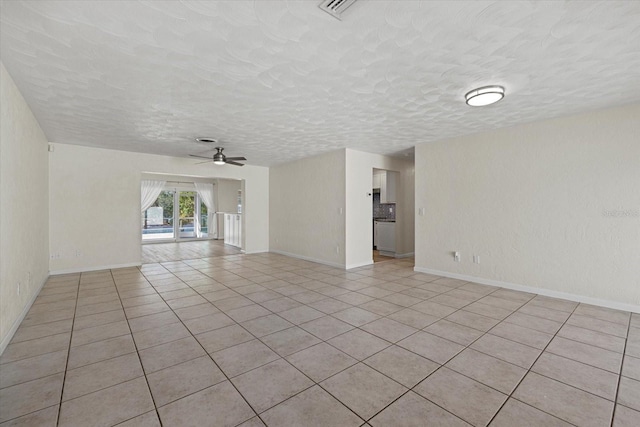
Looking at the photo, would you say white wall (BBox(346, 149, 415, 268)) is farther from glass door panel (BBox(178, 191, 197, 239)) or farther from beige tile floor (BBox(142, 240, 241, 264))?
glass door panel (BBox(178, 191, 197, 239))

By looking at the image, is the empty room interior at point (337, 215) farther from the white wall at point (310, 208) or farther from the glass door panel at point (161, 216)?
the glass door panel at point (161, 216)

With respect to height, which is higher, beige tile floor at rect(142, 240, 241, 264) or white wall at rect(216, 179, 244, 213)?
white wall at rect(216, 179, 244, 213)

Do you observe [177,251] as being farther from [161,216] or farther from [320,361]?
[320,361]

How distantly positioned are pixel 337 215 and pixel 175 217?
23.4ft

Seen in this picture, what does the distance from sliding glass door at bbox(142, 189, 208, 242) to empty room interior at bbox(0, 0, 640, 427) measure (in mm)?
4342

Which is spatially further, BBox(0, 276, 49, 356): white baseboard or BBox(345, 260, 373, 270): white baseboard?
BBox(345, 260, 373, 270): white baseboard

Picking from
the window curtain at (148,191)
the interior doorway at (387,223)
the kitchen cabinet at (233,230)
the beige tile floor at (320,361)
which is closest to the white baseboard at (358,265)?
the interior doorway at (387,223)

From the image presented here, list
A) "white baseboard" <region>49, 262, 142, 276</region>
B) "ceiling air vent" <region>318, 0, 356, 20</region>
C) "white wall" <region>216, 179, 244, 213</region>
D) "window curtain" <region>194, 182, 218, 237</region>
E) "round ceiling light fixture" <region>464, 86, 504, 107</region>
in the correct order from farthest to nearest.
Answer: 1. "white wall" <region>216, 179, 244, 213</region>
2. "window curtain" <region>194, 182, 218, 237</region>
3. "white baseboard" <region>49, 262, 142, 276</region>
4. "round ceiling light fixture" <region>464, 86, 504, 107</region>
5. "ceiling air vent" <region>318, 0, 356, 20</region>

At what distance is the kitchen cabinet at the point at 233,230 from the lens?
8.62 meters

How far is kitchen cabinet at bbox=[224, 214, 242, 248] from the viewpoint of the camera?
8625 millimetres

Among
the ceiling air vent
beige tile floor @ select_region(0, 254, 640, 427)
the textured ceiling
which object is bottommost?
beige tile floor @ select_region(0, 254, 640, 427)

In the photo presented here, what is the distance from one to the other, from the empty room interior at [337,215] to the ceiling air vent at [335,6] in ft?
0.05

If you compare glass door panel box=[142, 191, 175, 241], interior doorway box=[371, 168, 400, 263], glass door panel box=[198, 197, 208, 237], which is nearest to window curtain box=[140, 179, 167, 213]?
glass door panel box=[142, 191, 175, 241]

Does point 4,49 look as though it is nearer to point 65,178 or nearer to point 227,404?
point 227,404
